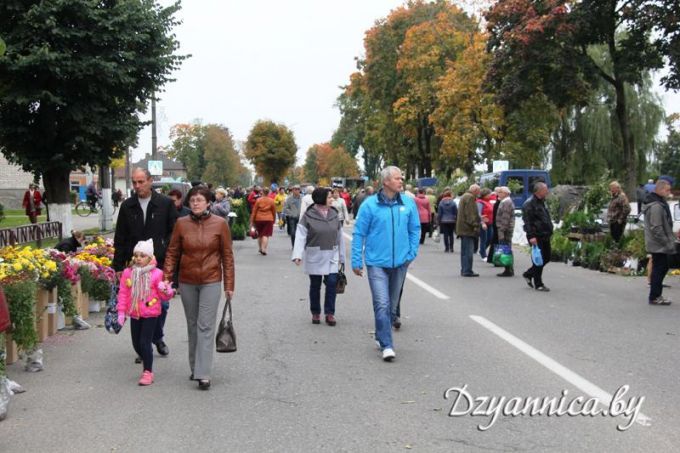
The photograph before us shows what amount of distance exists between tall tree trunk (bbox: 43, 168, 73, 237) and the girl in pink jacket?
613 inches

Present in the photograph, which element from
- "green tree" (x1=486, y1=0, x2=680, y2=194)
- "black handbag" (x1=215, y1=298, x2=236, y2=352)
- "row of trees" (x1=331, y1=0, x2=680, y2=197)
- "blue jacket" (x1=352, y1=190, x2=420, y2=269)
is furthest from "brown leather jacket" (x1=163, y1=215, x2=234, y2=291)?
"green tree" (x1=486, y1=0, x2=680, y2=194)

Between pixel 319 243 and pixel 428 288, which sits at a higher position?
pixel 319 243

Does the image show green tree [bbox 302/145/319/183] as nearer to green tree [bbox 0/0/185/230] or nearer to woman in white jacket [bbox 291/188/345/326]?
green tree [bbox 0/0/185/230]

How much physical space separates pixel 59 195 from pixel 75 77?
3896mm

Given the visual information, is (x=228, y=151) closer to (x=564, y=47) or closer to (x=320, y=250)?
(x=564, y=47)

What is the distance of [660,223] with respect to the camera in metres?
11.2

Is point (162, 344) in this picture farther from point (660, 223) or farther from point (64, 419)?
point (660, 223)

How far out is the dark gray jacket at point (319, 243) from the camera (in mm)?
9898

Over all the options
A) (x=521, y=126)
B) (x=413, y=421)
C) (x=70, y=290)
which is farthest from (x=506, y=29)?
(x=413, y=421)

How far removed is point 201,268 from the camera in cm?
668

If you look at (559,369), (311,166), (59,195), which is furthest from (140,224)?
(311,166)

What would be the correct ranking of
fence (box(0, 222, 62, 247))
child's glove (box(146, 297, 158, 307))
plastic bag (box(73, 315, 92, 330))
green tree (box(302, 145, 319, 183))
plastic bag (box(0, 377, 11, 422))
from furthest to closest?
green tree (box(302, 145, 319, 183))
fence (box(0, 222, 62, 247))
plastic bag (box(73, 315, 92, 330))
child's glove (box(146, 297, 158, 307))
plastic bag (box(0, 377, 11, 422))

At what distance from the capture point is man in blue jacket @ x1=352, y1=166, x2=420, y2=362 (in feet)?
25.4

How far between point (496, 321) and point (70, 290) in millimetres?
5095
